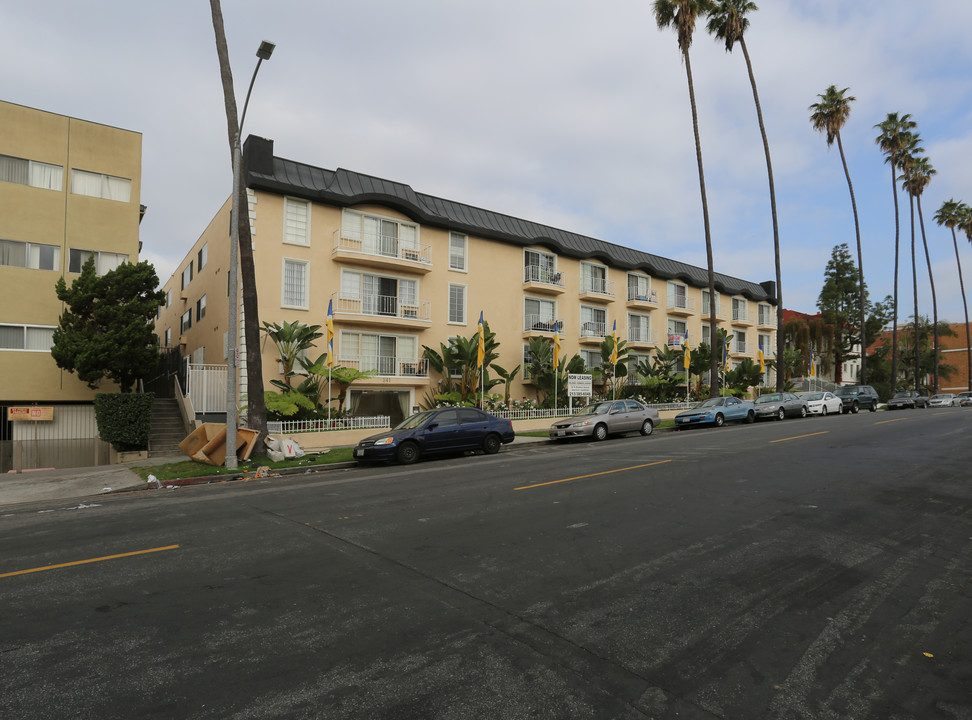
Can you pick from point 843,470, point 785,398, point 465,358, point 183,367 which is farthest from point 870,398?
point 183,367

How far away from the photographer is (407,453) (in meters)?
14.9

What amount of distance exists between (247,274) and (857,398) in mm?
35893

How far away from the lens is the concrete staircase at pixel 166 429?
58.7 feet

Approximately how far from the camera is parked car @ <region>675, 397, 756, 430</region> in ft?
81.2

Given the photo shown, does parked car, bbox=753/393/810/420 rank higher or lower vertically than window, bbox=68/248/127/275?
lower

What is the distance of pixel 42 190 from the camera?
18.5 metres

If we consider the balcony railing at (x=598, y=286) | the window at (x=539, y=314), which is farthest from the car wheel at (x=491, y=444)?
the balcony railing at (x=598, y=286)

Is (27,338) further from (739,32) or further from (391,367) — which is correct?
(739,32)

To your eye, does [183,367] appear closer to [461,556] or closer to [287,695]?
[461,556]

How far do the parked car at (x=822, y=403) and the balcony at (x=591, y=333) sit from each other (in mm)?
11313

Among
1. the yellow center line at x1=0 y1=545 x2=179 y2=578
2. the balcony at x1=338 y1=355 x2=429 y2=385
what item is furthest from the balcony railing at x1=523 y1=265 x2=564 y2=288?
the yellow center line at x1=0 y1=545 x2=179 y2=578

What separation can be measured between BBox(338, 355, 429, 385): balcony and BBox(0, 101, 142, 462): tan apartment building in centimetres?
886

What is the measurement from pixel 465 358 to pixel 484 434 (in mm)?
8689

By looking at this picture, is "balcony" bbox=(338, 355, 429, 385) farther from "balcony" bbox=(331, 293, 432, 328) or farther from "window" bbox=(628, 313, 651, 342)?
"window" bbox=(628, 313, 651, 342)
